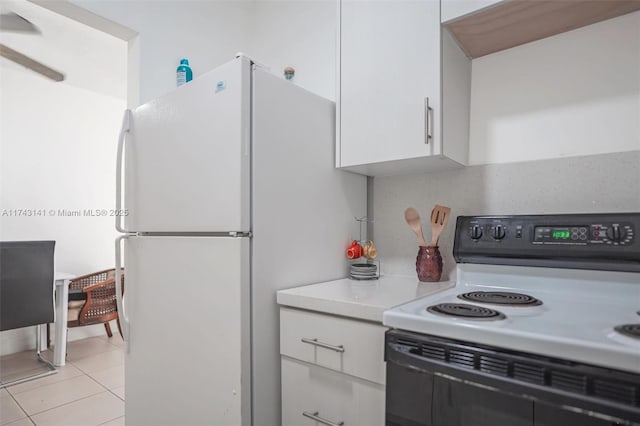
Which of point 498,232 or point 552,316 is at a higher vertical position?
point 498,232

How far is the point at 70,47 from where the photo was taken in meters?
3.01

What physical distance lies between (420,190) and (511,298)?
2.23 ft

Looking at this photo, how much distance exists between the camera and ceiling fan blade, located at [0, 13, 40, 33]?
2.22 meters

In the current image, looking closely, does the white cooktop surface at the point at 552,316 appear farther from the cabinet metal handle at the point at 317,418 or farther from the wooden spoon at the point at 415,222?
the cabinet metal handle at the point at 317,418

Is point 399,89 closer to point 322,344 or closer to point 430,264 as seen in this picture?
point 430,264

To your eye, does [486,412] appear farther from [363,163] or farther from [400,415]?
[363,163]

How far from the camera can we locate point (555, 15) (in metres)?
1.23

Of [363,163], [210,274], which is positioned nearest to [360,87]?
[363,163]

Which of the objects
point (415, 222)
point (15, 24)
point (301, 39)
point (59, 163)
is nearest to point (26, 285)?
point (59, 163)

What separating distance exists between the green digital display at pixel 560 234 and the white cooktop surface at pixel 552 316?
0.11 meters

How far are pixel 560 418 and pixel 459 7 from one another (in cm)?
120

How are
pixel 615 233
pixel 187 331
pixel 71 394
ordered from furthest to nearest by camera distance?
pixel 71 394 < pixel 187 331 < pixel 615 233

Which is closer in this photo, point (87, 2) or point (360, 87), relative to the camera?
point (360, 87)

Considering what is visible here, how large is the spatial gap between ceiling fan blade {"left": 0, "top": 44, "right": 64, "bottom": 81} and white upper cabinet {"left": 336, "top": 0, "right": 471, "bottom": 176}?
8.02 ft
